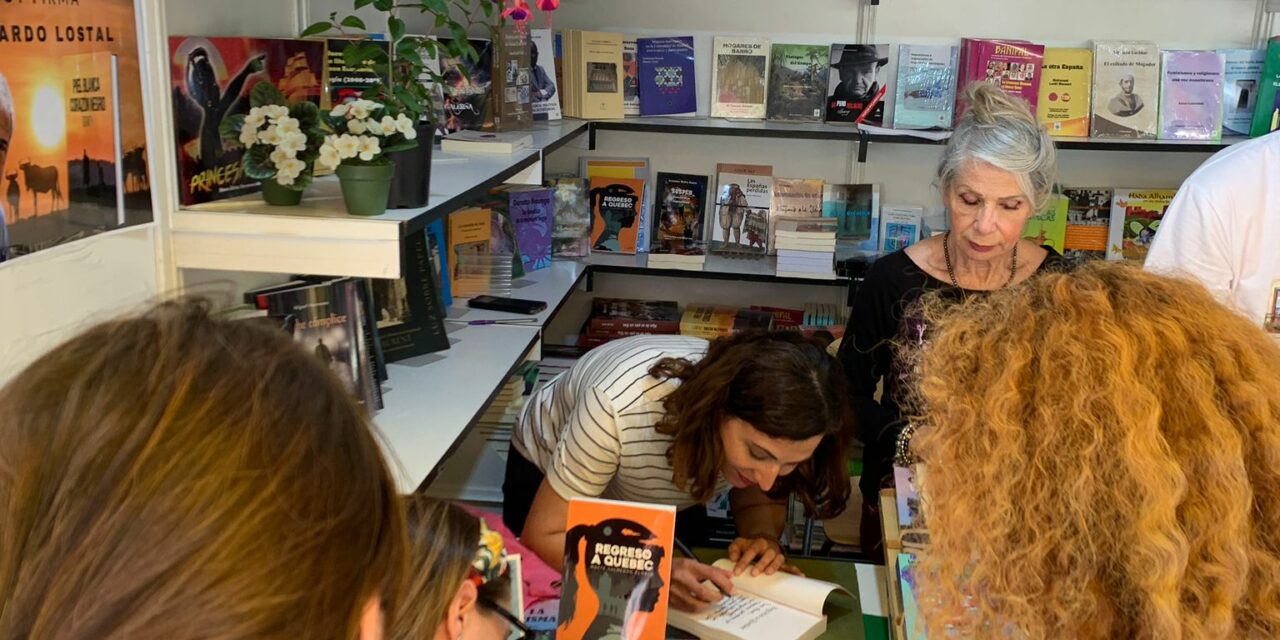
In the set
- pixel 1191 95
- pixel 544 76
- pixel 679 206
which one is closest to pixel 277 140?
pixel 544 76

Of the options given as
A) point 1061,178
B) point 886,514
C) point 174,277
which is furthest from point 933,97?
point 174,277

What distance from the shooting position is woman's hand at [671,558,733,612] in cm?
190

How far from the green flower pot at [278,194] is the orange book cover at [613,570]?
78 cm

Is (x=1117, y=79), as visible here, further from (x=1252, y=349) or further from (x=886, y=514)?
(x=1252, y=349)

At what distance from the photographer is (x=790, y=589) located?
1.99 metres

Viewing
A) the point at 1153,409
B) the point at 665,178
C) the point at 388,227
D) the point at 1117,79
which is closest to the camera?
the point at 1153,409

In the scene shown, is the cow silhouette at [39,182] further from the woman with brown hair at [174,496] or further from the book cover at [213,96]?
the woman with brown hair at [174,496]

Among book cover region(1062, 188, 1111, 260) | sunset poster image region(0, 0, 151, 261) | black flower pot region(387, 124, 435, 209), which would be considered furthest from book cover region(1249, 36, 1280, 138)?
sunset poster image region(0, 0, 151, 261)

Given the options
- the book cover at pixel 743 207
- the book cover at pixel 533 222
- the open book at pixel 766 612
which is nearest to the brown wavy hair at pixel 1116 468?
the open book at pixel 766 612

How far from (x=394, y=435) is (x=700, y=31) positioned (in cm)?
246

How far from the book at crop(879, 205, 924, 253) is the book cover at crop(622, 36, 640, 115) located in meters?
1.00

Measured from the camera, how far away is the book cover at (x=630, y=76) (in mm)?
4086

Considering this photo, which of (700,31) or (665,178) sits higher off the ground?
(700,31)

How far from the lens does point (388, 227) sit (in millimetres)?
1906
